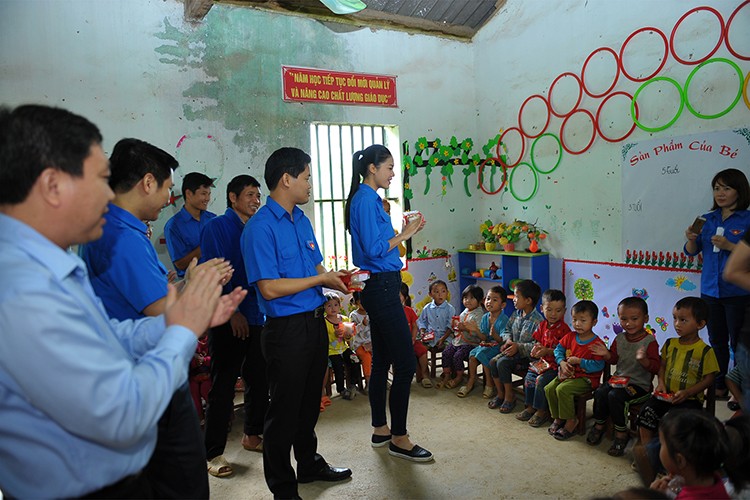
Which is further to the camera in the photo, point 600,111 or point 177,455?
point 600,111

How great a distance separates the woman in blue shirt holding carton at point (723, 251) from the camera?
348 centimetres

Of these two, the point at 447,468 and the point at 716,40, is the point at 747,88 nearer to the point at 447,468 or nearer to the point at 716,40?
the point at 716,40

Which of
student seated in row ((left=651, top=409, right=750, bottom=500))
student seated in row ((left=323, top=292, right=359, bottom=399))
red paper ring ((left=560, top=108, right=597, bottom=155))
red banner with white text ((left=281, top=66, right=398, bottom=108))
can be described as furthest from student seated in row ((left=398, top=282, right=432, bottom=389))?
student seated in row ((left=651, top=409, right=750, bottom=500))

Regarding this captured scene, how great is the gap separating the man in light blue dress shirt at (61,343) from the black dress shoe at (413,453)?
2.07m

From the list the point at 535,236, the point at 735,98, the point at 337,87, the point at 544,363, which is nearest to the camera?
the point at 544,363

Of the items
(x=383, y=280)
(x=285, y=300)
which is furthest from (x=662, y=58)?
(x=285, y=300)

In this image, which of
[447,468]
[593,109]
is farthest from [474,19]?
[447,468]

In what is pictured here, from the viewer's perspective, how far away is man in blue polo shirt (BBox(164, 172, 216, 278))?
3.72 meters

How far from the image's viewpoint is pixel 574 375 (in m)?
3.18

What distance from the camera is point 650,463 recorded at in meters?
2.17

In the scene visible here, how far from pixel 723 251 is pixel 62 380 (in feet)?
13.3

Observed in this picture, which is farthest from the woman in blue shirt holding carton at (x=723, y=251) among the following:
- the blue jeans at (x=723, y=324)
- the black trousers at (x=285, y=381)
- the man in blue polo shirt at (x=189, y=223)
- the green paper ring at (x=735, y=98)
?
the man in blue polo shirt at (x=189, y=223)

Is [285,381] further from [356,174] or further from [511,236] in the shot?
[511,236]

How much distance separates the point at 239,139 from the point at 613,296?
3846 mm
